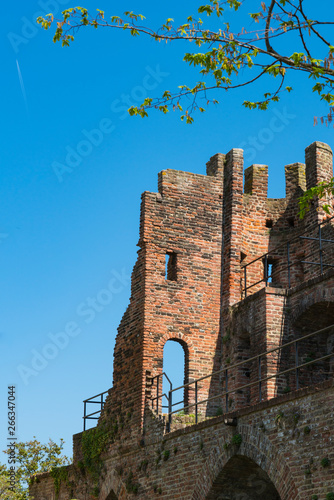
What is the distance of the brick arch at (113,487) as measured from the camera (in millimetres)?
20666

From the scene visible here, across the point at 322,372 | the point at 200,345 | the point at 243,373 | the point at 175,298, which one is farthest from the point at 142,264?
the point at 322,372

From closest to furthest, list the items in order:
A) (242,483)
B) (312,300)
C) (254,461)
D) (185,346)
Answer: (254,461), (242,483), (312,300), (185,346)

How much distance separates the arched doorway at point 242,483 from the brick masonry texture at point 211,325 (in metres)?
0.03

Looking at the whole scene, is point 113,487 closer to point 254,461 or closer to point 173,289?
point 173,289

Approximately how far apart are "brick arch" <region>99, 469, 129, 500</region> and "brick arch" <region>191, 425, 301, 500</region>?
4.00 m

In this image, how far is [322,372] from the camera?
18750 millimetres

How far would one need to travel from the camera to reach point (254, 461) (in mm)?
15359

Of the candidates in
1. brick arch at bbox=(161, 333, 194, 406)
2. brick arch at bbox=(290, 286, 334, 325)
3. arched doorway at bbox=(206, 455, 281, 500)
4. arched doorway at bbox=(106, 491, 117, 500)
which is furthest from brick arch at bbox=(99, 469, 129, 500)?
brick arch at bbox=(290, 286, 334, 325)

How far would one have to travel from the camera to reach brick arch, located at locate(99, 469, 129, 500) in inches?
814

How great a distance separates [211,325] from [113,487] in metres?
5.28

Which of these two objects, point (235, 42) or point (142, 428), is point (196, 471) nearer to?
point (142, 428)

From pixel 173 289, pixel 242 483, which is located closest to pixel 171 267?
pixel 173 289

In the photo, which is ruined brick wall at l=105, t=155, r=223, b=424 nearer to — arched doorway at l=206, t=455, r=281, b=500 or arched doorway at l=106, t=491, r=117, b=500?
arched doorway at l=106, t=491, r=117, b=500

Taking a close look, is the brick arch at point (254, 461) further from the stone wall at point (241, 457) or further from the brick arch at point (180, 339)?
the brick arch at point (180, 339)
